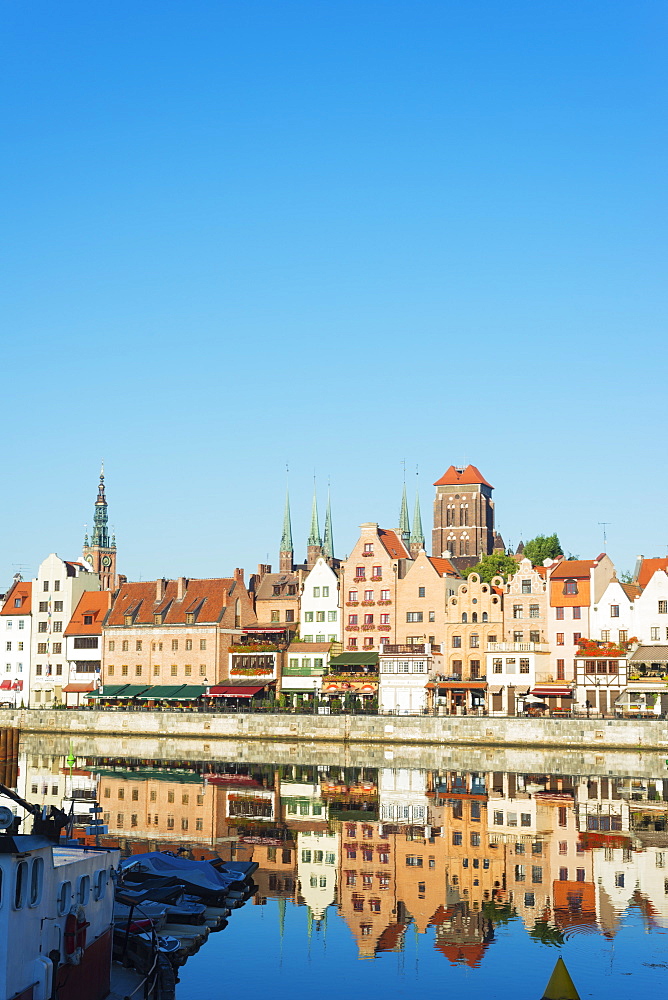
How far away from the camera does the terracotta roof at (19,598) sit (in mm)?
138875

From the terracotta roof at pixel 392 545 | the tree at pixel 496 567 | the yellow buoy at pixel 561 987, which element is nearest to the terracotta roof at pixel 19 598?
the terracotta roof at pixel 392 545

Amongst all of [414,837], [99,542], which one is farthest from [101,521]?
[414,837]

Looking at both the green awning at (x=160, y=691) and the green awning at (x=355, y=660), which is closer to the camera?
the green awning at (x=355, y=660)

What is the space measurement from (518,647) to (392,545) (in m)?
20.2

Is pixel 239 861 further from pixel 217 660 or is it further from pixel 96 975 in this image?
pixel 217 660

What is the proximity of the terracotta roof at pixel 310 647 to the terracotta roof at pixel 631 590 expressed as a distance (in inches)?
1187

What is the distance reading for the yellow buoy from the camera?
2775 cm

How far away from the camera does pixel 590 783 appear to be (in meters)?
78.8

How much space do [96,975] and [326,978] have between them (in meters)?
10.2

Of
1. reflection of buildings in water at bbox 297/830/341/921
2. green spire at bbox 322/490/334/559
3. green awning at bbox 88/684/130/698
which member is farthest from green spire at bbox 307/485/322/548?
reflection of buildings in water at bbox 297/830/341/921

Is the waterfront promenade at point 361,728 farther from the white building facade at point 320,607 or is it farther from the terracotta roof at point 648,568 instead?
the terracotta roof at point 648,568

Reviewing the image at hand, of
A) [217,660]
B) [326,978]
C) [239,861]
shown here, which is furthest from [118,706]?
[326,978]

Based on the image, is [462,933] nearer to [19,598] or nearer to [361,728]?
[361,728]

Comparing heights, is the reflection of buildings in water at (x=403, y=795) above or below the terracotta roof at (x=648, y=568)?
below
